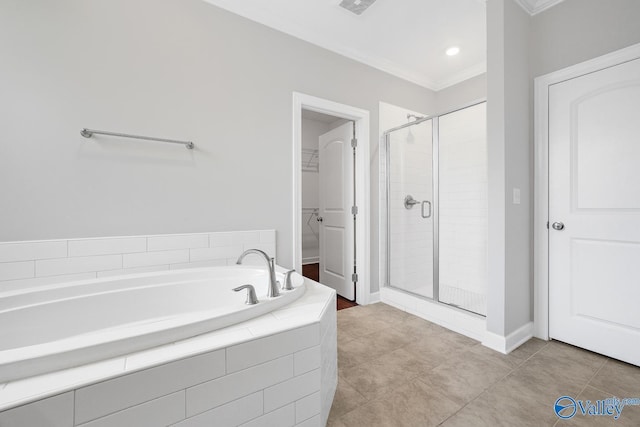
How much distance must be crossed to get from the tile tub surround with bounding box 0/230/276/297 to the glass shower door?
1.51 meters

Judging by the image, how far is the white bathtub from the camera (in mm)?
791

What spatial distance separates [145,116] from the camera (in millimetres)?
1793

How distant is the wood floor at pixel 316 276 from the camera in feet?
9.23

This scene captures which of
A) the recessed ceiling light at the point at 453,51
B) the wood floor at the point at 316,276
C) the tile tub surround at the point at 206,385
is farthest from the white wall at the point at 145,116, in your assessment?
the recessed ceiling light at the point at 453,51

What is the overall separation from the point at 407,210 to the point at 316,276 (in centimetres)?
174

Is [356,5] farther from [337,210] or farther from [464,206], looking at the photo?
[464,206]

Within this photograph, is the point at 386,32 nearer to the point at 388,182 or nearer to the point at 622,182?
the point at 388,182

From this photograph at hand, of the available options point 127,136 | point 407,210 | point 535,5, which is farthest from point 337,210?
point 535,5

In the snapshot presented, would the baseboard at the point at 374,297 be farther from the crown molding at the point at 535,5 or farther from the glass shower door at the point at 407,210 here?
the crown molding at the point at 535,5

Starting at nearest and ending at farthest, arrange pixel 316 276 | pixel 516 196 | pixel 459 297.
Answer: pixel 516 196 → pixel 459 297 → pixel 316 276

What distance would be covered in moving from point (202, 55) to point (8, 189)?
1.42m

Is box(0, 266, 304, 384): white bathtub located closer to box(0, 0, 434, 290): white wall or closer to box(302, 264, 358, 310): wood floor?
box(0, 0, 434, 290): white wall

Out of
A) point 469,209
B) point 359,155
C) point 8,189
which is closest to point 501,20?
point 359,155

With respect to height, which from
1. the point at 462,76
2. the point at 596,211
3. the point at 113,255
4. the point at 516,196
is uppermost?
the point at 462,76
